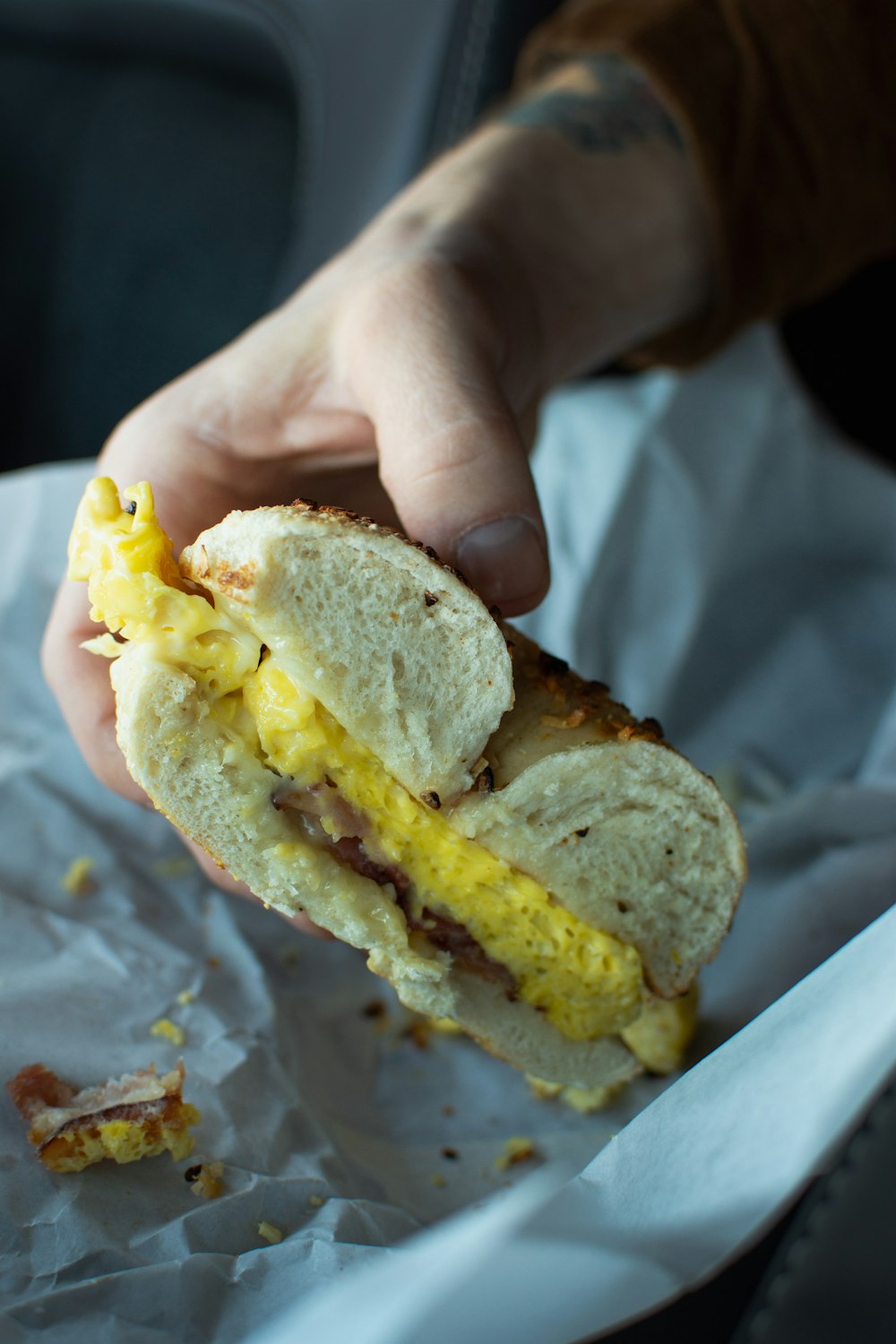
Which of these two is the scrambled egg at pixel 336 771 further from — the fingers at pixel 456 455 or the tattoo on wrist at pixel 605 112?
the tattoo on wrist at pixel 605 112

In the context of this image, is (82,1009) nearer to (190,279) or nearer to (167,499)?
(167,499)

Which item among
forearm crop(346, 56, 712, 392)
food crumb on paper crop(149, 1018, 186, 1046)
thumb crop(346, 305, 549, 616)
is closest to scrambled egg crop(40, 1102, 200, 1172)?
food crumb on paper crop(149, 1018, 186, 1046)

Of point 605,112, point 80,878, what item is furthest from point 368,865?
point 605,112

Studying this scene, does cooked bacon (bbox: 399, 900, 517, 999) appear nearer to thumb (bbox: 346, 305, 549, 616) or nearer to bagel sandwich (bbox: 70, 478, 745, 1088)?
bagel sandwich (bbox: 70, 478, 745, 1088)

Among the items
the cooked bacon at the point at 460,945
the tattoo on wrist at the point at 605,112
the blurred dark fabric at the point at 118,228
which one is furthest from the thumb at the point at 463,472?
the blurred dark fabric at the point at 118,228

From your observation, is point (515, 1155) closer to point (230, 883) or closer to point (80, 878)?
point (230, 883)
